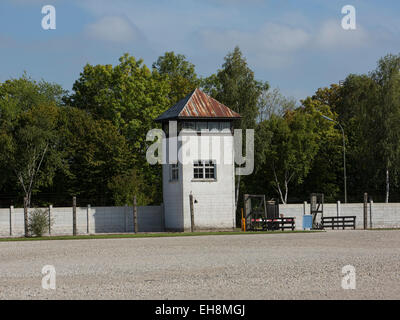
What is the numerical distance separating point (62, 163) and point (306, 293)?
46.5 meters

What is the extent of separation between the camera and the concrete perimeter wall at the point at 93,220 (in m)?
43.4

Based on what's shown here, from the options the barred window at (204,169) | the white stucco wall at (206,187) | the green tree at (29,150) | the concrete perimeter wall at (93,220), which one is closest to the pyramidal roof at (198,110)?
the white stucco wall at (206,187)

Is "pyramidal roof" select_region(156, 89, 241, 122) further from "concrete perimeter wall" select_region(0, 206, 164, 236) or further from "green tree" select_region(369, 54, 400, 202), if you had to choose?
"green tree" select_region(369, 54, 400, 202)

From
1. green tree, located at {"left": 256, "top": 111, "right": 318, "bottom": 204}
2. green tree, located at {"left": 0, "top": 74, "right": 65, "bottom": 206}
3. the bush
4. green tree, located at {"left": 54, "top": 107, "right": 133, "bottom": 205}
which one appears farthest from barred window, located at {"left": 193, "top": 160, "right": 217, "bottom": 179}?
green tree, located at {"left": 256, "top": 111, "right": 318, "bottom": 204}

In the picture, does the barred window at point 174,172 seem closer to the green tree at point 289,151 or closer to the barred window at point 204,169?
the barred window at point 204,169

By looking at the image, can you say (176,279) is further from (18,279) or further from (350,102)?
(350,102)

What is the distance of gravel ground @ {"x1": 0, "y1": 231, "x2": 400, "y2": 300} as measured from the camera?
13477 mm

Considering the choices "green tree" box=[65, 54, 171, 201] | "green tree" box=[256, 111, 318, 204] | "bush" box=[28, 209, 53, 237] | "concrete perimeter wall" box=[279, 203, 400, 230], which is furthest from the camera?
"green tree" box=[256, 111, 318, 204]

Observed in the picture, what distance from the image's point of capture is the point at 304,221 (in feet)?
144

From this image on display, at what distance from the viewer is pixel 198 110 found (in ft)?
144

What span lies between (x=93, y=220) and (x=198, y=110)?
9798 millimetres

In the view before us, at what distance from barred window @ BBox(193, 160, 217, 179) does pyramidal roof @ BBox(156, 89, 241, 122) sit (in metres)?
2.86

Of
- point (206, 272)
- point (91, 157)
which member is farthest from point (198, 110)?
point (206, 272)
